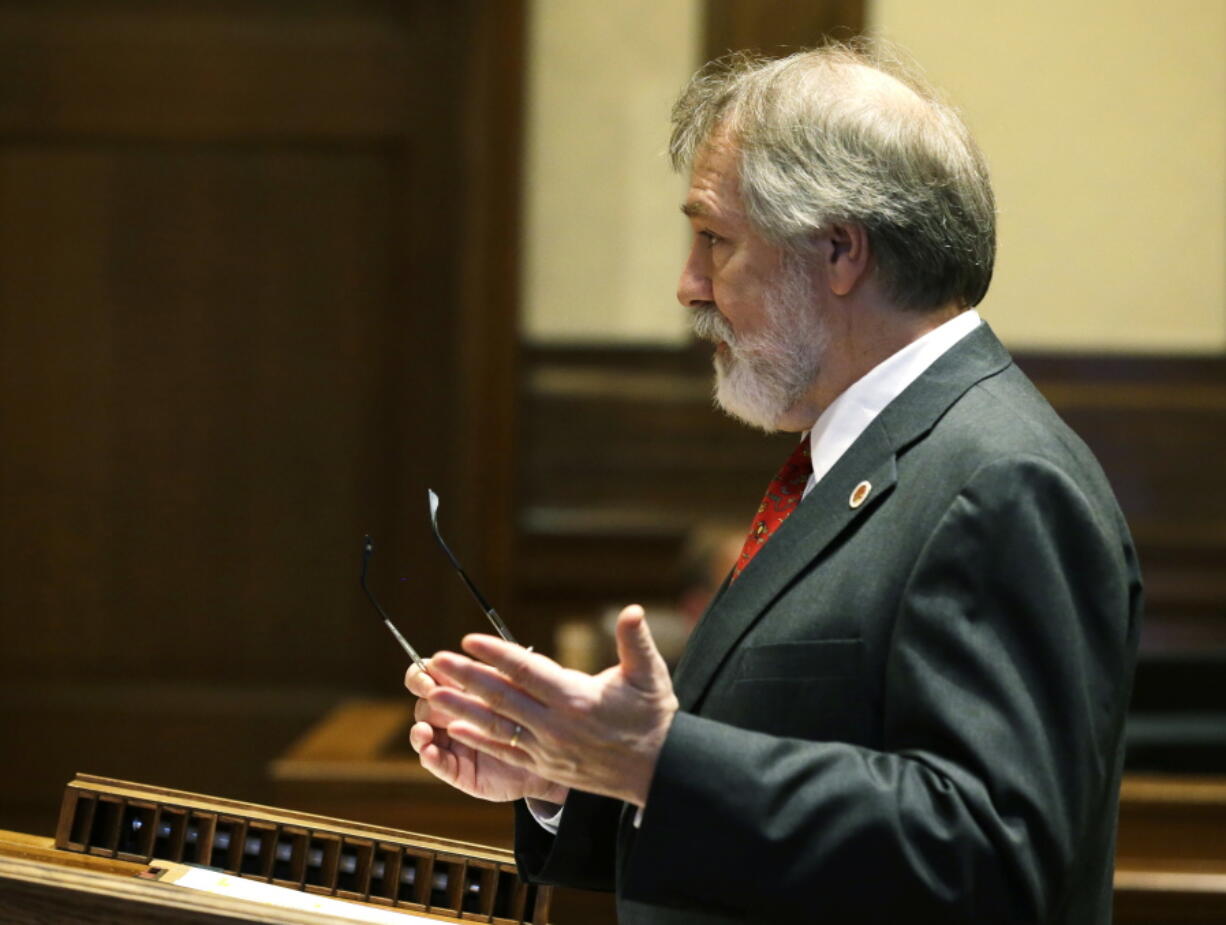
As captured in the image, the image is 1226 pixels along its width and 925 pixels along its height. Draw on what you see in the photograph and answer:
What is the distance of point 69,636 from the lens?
450cm

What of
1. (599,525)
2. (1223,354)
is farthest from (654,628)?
(1223,354)

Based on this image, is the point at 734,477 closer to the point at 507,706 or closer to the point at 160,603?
the point at 160,603

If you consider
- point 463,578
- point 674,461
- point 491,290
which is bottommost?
point 674,461

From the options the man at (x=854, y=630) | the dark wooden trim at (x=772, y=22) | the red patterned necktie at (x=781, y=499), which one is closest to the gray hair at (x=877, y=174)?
the man at (x=854, y=630)

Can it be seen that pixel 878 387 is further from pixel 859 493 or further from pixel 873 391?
pixel 859 493

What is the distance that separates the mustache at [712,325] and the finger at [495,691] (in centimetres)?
56

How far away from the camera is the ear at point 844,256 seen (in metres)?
1.55

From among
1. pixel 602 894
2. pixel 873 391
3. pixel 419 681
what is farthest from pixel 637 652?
pixel 602 894

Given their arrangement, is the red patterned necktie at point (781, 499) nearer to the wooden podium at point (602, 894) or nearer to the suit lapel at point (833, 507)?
the suit lapel at point (833, 507)

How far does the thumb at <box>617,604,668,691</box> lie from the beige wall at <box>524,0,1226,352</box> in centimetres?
322

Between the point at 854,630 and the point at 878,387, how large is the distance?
0.29 meters

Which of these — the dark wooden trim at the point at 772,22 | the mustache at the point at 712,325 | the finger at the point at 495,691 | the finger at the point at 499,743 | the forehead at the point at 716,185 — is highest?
the dark wooden trim at the point at 772,22

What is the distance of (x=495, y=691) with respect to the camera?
3.99 feet

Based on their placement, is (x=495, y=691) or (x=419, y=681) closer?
(x=495, y=691)
